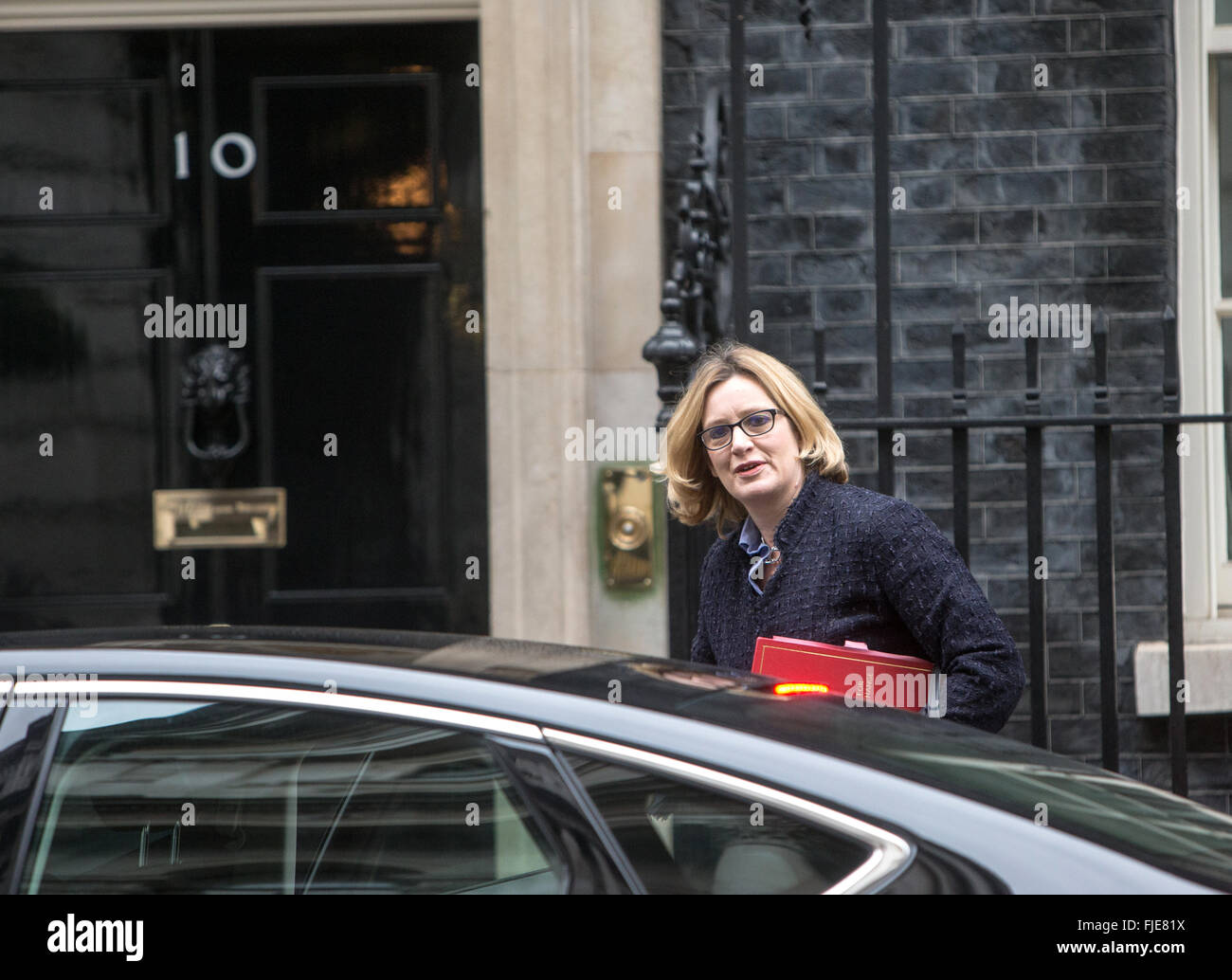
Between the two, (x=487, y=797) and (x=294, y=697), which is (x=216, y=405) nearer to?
(x=294, y=697)

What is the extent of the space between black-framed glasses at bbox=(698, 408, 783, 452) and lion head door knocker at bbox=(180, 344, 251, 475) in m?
2.85

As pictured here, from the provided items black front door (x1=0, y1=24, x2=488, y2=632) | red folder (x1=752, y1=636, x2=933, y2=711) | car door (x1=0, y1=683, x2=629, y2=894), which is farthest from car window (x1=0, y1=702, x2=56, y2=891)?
black front door (x1=0, y1=24, x2=488, y2=632)

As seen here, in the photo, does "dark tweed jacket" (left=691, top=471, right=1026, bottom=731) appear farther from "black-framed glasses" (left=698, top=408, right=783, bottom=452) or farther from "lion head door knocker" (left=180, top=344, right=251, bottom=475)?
"lion head door knocker" (left=180, top=344, right=251, bottom=475)

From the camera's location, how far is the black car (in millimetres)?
1597

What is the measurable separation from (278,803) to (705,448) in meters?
1.44

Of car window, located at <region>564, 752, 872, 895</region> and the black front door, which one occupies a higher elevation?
the black front door

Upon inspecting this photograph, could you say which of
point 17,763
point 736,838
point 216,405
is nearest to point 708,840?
point 736,838

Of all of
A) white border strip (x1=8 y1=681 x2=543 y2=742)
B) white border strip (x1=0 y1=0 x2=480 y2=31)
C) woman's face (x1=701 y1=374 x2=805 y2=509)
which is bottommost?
white border strip (x1=8 y1=681 x2=543 y2=742)

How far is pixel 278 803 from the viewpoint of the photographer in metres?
1.70

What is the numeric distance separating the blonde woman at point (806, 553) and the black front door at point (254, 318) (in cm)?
240

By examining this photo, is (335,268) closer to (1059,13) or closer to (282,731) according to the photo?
(1059,13)

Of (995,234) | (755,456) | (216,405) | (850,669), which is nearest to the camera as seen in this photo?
(850,669)
